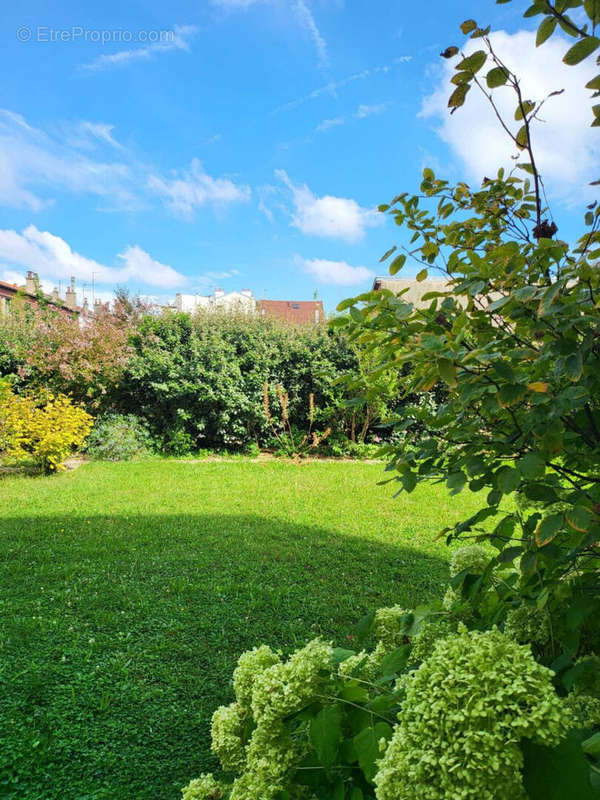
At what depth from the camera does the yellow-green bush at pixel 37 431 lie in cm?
686

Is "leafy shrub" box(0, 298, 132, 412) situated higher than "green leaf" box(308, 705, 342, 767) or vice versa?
"leafy shrub" box(0, 298, 132, 412)

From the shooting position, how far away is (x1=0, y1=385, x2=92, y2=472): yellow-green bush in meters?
6.86

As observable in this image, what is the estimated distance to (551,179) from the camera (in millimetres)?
1376

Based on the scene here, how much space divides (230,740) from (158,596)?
7.52 feet

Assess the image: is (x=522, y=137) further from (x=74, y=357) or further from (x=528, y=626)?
(x=74, y=357)

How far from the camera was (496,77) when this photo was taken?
1.09m

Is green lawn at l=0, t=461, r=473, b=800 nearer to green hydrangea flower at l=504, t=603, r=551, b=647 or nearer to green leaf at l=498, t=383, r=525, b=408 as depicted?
green hydrangea flower at l=504, t=603, r=551, b=647

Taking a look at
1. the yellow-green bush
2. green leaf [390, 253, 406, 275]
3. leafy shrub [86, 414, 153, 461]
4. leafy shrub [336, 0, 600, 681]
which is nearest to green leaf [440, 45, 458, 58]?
leafy shrub [336, 0, 600, 681]

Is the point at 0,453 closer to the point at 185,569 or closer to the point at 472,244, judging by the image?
the point at 185,569

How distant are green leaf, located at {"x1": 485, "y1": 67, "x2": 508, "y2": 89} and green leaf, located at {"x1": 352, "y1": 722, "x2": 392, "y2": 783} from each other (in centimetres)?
150

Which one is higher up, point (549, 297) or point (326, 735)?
point (549, 297)

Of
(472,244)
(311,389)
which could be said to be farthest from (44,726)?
(311,389)

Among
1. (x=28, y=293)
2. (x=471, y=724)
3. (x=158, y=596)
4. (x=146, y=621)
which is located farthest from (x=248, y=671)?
(x=28, y=293)

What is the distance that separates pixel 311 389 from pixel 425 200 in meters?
7.83
